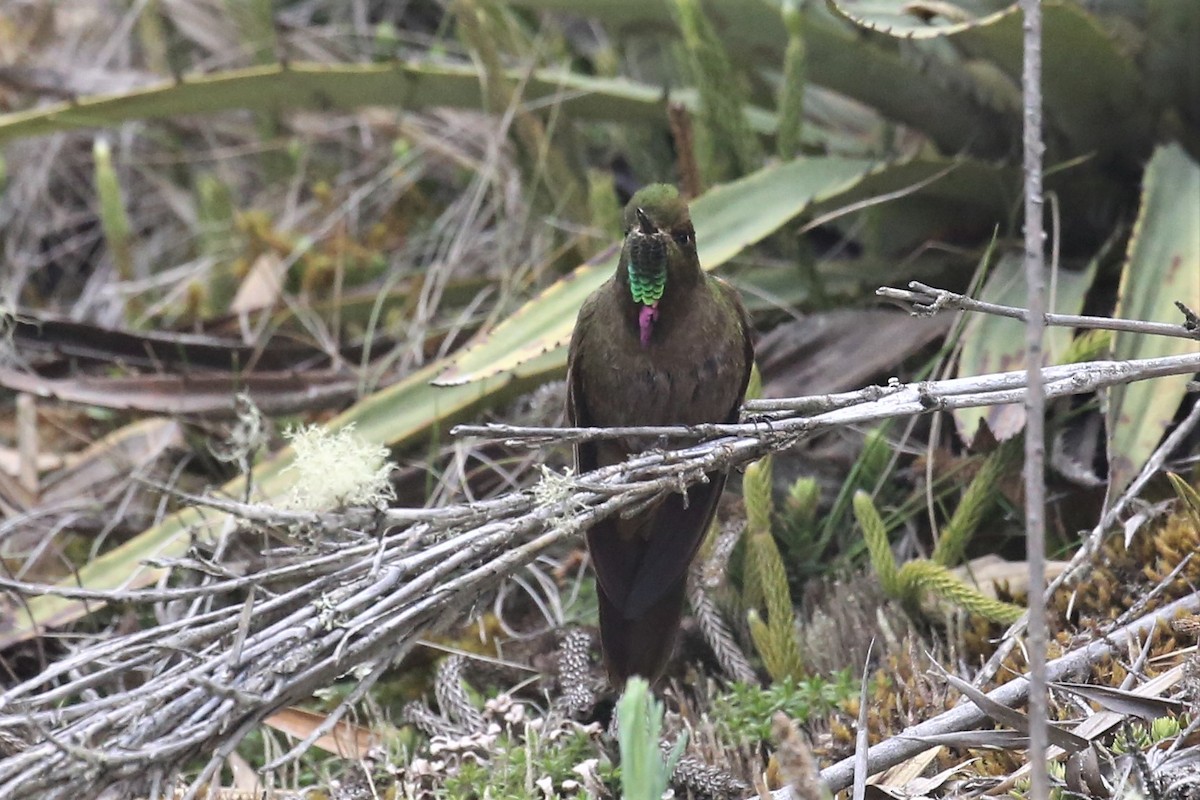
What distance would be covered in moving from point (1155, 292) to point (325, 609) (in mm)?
2204

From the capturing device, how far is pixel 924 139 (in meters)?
4.22

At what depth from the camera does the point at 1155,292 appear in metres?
3.19

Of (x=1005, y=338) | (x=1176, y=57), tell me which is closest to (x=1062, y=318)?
(x=1005, y=338)

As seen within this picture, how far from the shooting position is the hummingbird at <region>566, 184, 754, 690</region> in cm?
282

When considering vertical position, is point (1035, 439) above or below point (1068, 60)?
below

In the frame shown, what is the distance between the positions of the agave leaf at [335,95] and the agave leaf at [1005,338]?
3.18 feet

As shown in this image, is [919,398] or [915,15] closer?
[919,398]

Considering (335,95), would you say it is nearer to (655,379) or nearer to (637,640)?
(655,379)

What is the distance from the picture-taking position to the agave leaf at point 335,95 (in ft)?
13.5

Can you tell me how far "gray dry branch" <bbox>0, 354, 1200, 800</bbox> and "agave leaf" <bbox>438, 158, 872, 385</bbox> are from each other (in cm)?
89

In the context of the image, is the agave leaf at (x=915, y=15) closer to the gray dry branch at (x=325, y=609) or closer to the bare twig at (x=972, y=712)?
the gray dry branch at (x=325, y=609)

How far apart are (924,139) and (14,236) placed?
4.00m

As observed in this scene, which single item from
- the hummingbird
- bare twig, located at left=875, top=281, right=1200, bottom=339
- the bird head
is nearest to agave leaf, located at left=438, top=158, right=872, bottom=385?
the hummingbird

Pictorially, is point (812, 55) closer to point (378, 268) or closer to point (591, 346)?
point (591, 346)
